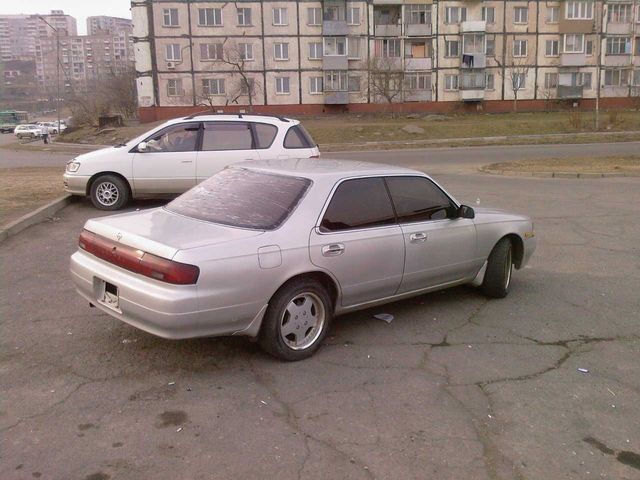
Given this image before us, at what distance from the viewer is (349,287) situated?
4.85 meters

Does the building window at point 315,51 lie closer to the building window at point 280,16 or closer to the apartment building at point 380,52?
the apartment building at point 380,52

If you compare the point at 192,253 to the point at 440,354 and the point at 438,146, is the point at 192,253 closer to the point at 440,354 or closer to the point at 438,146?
the point at 440,354

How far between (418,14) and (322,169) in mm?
59961

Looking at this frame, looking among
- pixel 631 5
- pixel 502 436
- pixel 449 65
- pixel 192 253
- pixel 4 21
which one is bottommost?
pixel 502 436

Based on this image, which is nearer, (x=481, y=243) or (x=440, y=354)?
(x=440, y=354)

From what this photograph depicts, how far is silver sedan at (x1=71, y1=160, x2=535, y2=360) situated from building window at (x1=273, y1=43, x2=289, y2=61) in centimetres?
5597

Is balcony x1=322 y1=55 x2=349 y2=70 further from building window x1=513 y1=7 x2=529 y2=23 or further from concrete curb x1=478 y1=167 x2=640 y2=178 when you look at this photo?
concrete curb x1=478 y1=167 x2=640 y2=178

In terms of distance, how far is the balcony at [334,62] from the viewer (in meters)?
59.0

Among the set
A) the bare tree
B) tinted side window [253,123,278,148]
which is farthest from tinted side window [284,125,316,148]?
the bare tree

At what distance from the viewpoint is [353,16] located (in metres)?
59.7

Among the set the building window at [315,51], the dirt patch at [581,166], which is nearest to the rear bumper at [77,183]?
the dirt patch at [581,166]

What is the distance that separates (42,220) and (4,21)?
15426cm

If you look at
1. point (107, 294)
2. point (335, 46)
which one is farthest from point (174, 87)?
point (107, 294)

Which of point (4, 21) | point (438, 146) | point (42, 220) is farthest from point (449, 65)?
point (4, 21)
